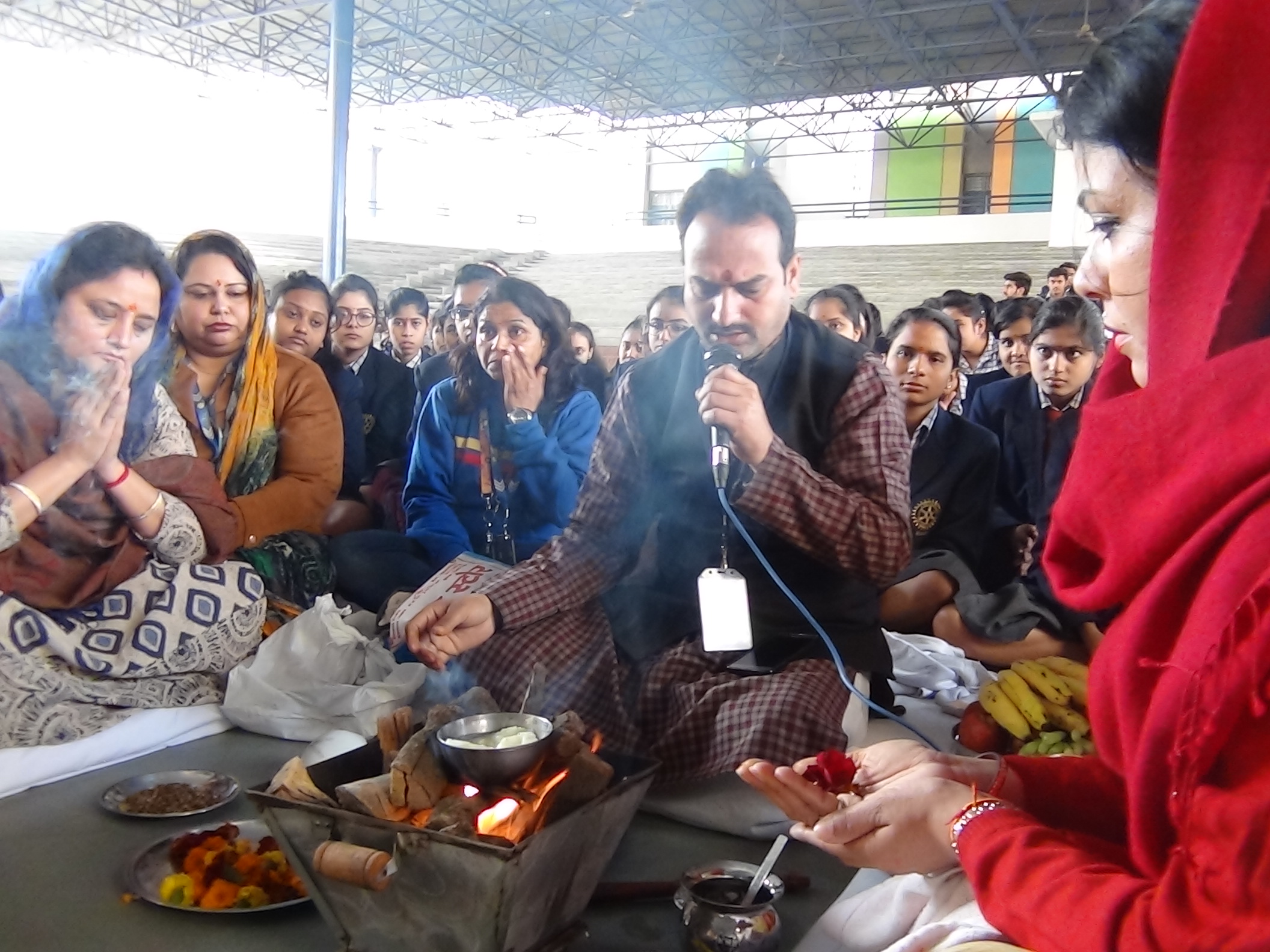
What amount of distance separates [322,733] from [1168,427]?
2026 millimetres

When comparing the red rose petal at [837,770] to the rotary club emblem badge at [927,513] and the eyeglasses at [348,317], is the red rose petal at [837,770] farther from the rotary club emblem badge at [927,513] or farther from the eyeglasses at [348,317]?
the eyeglasses at [348,317]

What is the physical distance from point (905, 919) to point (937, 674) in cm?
162

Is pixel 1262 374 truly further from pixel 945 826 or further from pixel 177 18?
pixel 177 18

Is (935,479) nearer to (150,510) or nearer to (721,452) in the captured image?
(721,452)

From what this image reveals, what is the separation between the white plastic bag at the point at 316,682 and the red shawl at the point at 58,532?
372mm

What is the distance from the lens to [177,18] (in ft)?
44.8

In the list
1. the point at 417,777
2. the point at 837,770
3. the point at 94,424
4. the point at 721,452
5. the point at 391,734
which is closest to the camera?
the point at 837,770

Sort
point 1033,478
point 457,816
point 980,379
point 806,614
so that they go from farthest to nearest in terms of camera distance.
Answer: point 980,379
point 1033,478
point 806,614
point 457,816

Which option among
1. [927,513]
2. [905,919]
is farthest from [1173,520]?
[927,513]

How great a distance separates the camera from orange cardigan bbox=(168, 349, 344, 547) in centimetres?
260

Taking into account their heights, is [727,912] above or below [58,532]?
below

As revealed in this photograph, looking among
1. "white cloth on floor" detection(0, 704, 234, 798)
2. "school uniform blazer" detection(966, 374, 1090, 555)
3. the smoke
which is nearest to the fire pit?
the smoke

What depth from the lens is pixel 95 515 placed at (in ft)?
7.44

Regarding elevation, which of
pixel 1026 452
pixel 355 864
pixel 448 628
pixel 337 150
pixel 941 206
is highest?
pixel 941 206
